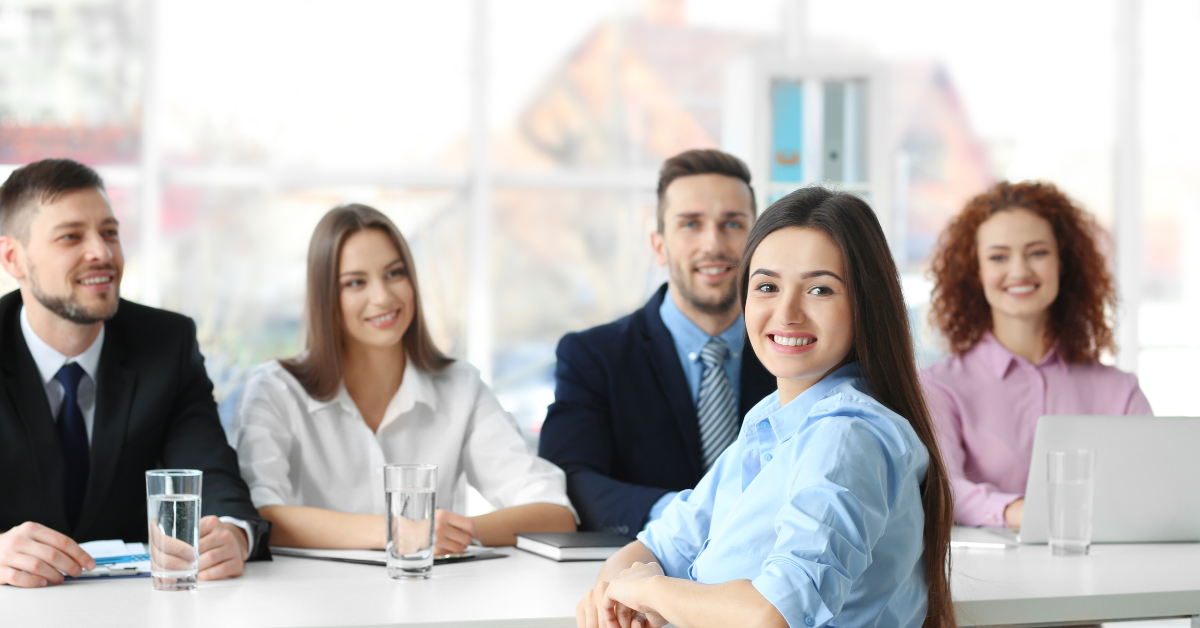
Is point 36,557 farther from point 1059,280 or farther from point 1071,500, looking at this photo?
point 1059,280

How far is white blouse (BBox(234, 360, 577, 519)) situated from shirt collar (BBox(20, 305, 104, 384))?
311mm

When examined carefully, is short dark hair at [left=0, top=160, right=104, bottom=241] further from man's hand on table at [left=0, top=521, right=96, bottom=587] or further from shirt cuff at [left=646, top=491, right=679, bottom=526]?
shirt cuff at [left=646, top=491, right=679, bottom=526]

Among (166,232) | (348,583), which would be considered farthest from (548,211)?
(348,583)

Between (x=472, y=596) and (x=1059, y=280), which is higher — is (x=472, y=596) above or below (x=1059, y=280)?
below

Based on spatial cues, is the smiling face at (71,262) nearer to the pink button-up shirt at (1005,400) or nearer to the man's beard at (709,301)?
the man's beard at (709,301)

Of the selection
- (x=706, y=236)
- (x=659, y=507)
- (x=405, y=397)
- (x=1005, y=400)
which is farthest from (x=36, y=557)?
(x=1005, y=400)

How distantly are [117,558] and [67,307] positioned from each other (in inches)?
23.3

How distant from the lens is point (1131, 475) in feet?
6.97

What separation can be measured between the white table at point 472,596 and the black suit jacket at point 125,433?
28 centimetres

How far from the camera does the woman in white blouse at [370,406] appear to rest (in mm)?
2381

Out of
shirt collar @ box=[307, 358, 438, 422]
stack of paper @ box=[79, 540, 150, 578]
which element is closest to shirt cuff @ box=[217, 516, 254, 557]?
stack of paper @ box=[79, 540, 150, 578]

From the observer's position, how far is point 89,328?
7.34 ft

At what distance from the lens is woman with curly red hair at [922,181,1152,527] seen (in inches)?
104

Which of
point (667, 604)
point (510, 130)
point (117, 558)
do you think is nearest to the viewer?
point (667, 604)
